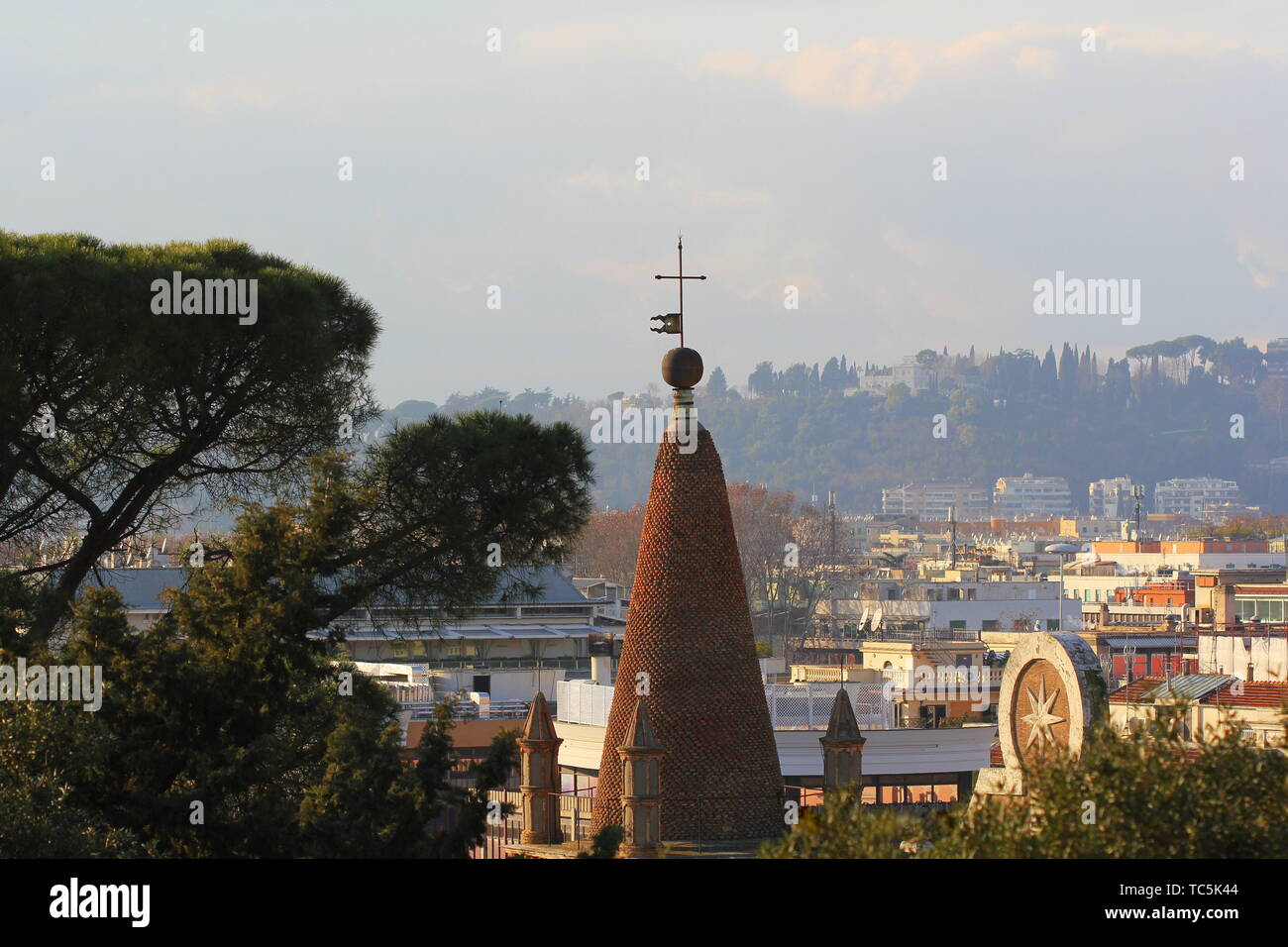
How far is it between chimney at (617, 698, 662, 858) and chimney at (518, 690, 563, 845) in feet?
6.21

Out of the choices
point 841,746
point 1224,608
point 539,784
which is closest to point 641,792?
point 539,784

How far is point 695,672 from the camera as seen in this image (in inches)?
834

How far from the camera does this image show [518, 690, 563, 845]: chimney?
21.8m

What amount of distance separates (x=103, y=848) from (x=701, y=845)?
6842 millimetres

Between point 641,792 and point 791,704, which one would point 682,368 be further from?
point 791,704

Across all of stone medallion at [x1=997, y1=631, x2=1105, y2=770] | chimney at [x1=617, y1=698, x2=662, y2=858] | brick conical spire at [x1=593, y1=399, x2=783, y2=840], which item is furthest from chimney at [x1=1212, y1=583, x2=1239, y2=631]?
stone medallion at [x1=997, y1=631, x2=1105, y2=770]

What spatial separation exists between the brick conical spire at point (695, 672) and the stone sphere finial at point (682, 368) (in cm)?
15

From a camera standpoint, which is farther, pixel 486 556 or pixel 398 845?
pixel 486 556

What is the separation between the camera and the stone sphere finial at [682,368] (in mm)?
21406

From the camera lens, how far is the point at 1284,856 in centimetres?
1188

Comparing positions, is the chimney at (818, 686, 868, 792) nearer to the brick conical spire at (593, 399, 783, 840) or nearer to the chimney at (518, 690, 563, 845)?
the brick conical spire at (593, 399, 783, 840)
